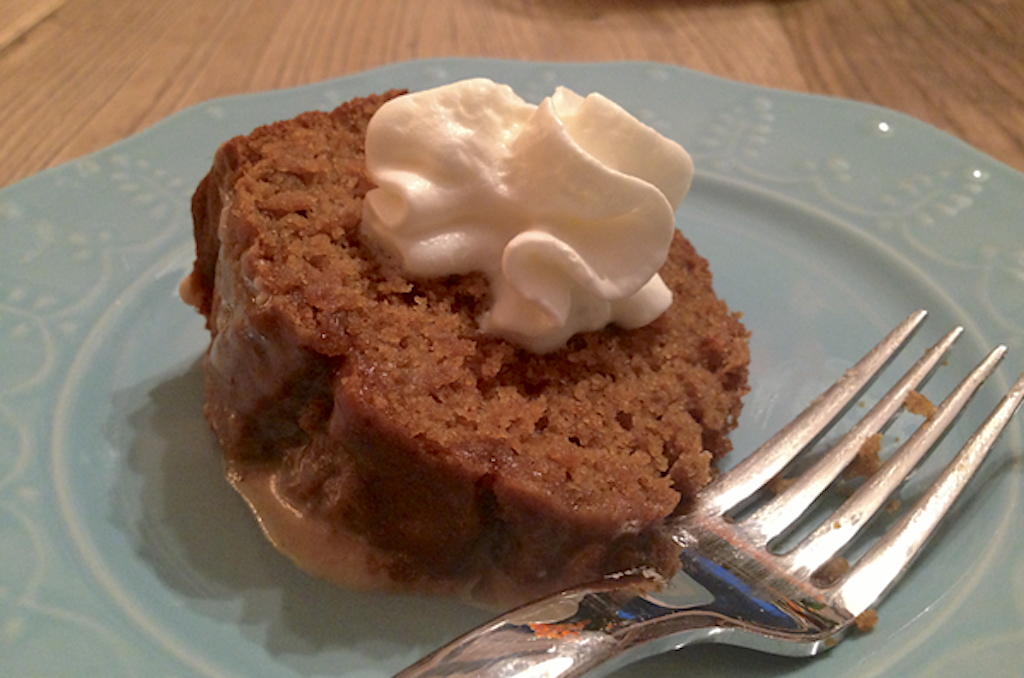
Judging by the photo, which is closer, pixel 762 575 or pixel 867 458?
pixel 762 575

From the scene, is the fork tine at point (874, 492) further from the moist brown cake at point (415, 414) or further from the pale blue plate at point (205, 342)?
the moist brown cake at point (415, 414)

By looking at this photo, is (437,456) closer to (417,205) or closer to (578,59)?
(417,205)

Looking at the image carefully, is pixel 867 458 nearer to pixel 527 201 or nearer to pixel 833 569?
pixel 833 569

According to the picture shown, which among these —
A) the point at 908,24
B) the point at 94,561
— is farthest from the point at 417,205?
the point at 908,24

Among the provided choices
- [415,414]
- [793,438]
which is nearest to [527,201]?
[415,414]

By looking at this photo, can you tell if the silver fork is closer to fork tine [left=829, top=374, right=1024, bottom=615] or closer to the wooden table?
fork tine [left=829, top=374, right=1024, bottom=615]

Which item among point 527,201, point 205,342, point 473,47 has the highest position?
point 527,201

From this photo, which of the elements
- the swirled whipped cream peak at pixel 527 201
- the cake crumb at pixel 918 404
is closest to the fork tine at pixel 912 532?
the cake crumb at pixel 918 404
